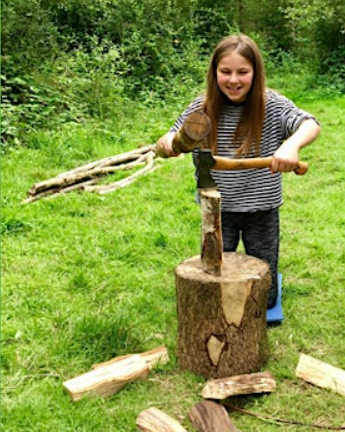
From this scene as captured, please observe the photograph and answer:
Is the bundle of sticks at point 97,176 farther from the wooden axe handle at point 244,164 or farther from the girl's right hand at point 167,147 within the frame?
the wooden axe handle at point 244,164

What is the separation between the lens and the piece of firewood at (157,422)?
2.64 metres

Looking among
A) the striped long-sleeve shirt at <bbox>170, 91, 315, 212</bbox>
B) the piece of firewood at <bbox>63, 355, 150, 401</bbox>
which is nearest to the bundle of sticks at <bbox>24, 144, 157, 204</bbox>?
the striped long-sleeve shirt at <bbox>170, 91, 315, 212</bbox>

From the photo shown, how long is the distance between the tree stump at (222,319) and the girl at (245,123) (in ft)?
1.38

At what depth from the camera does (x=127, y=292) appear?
3980 millimetres

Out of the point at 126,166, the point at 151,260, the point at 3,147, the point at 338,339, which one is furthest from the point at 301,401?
the point at 3,147

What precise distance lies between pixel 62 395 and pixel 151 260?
167cm

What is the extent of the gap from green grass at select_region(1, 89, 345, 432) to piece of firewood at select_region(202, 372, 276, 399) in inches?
2.2

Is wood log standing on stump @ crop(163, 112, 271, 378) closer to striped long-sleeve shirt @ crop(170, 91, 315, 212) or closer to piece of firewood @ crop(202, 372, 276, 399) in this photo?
piece of firewood @ crop(202, 372, 276, 399)

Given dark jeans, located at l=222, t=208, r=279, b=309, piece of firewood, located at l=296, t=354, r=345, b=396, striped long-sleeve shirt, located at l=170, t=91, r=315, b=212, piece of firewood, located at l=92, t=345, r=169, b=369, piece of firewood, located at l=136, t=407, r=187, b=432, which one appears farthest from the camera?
dark jeans, located at l=222, t=208, r=279, b=309

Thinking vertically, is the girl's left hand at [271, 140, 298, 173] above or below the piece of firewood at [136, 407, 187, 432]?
above

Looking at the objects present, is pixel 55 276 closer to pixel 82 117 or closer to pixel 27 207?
pixel 27 207

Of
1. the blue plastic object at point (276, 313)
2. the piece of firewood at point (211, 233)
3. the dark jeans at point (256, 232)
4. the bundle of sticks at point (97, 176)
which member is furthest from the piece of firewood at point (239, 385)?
the bundle of sticks at point (97, 176)

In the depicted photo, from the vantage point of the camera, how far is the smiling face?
316 centimetres

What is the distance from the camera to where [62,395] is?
291cm
